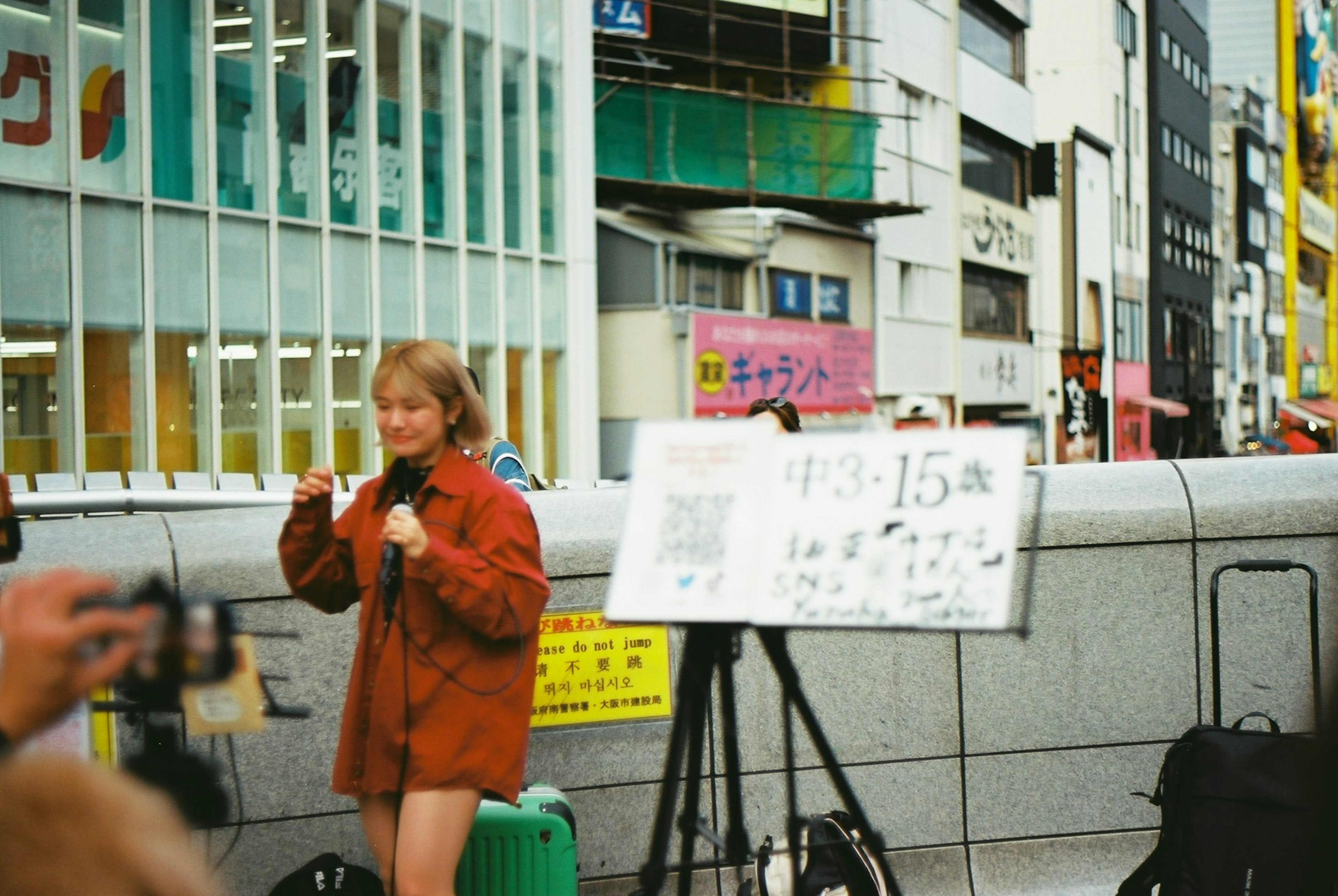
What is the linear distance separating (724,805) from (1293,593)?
82.1 inches

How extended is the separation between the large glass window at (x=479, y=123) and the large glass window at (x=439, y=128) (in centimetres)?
33

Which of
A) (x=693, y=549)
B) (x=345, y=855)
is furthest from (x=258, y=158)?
(x=693, y=549)

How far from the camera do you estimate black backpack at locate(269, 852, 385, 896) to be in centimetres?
393

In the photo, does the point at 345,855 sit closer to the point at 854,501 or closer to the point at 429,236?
the point at 854,501

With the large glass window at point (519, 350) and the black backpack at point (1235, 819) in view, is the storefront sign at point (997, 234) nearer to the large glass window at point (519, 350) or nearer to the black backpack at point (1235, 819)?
the large glass window at point (519, 350)

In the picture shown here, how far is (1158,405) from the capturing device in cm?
5406

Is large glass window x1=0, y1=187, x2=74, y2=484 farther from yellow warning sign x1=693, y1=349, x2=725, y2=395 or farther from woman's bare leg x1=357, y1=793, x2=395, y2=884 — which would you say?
yellow warning sign x1=693, y1=349, x2=725, y2=395

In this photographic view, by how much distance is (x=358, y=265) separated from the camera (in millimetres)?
18594

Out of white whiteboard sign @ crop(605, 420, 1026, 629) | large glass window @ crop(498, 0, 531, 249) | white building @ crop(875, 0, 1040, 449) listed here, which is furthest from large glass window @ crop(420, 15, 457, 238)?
white whiteboard sign @ crop(605, 420, 1026, 629)

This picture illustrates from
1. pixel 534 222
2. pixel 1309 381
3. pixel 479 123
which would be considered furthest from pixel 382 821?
pixel 1309 381

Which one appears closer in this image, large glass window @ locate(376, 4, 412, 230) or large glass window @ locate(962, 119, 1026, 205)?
large glass window @ locate(376, 4, 412, 230)

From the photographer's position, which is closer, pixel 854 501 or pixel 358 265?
pixel 854 501

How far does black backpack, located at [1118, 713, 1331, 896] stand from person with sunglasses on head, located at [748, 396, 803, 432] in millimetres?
1822

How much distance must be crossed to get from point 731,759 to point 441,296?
17.2 metres
